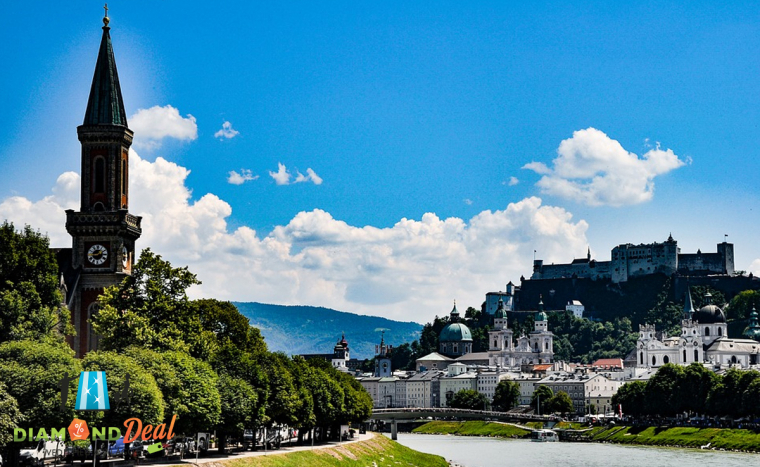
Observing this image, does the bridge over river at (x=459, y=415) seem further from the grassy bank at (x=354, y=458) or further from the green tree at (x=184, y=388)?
the green tree at (x=184, y=388)

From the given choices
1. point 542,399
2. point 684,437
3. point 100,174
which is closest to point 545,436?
point 684,437

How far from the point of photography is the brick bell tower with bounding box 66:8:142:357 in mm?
66688

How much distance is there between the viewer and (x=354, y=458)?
2832 inches

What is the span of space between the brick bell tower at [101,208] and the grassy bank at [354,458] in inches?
554

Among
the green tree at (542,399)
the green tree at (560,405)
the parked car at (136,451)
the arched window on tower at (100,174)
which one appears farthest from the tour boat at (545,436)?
the parked car at (136,451)

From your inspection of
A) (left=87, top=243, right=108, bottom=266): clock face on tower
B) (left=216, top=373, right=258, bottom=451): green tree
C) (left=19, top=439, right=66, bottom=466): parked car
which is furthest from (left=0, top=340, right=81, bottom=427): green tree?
(left=87, top=243, right=108, bottom=266): clock face on tower

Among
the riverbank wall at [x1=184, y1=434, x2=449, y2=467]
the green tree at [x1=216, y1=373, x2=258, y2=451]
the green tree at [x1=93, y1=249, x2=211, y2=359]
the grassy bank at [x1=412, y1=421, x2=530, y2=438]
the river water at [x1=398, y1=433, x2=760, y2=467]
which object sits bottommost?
the grassy bank at [x1=412, y1=421, x2=530, y2=438]

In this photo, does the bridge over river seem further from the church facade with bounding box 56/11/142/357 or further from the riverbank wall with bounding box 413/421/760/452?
the church facade with bounding box 56/11/142/357

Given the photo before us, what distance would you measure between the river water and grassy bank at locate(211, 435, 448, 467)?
6.85 meters

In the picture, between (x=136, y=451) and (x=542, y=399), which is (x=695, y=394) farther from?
(x=136, y=451)

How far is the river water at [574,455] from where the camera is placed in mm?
94062

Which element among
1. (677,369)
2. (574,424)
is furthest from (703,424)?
(574,424)

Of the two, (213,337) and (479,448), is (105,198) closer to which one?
(213,337)

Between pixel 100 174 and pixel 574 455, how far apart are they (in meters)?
55.5
